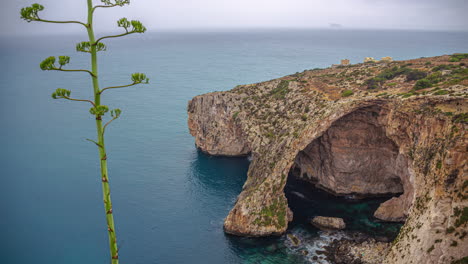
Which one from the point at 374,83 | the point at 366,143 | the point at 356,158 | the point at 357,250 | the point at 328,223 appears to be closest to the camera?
the point at 357,250

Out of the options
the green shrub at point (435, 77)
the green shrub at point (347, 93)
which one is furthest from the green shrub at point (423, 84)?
the green shrub at point (347, 93)

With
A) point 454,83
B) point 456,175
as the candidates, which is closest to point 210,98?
point 454,83

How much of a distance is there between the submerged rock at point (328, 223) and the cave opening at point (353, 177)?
3.83 feet

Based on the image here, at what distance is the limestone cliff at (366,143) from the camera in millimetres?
34031

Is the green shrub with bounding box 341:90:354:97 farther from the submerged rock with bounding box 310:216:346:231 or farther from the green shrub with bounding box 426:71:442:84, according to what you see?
the submerged rock with bounding box 310:216:346:231

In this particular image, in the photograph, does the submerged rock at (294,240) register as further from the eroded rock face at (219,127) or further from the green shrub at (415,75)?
the green shrub at (415,75)

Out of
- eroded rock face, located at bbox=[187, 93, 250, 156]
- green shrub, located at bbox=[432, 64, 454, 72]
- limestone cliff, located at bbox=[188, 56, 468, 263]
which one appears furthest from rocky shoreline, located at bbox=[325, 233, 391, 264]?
eroded rock face, located at bbox=[187, 93, 250, 156]

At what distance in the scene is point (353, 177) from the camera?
58.7 metres

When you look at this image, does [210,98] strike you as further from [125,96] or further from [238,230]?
[125,96]

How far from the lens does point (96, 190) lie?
61406 millimetres

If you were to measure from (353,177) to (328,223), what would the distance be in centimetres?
1260

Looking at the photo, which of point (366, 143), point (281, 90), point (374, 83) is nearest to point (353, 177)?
point (366, 143)

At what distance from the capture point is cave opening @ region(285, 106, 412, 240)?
51344mm

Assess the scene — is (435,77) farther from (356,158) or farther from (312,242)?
(312,242)
